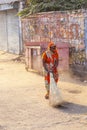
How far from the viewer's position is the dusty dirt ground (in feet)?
24.0

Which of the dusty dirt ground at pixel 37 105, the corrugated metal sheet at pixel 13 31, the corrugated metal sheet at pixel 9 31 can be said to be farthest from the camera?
the corrugated metal sheet at pixel 9 31

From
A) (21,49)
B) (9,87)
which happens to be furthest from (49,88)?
(21,49)

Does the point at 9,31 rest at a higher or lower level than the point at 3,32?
higher

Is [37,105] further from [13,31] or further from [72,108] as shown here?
[13,31]

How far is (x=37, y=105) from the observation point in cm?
894

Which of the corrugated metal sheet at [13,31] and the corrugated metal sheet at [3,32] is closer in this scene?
the corrugated metal sheet at [13,31]

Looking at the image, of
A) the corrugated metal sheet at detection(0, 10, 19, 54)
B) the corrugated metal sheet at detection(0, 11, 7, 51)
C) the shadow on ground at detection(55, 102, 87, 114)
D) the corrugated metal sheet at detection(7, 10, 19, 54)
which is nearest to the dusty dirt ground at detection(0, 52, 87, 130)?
the shadow on ground at detection(55, 102, 87, 114)

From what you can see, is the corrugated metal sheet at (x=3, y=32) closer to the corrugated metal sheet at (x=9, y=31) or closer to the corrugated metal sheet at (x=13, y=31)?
the corrugated metal sheet at (x=9, y=31)

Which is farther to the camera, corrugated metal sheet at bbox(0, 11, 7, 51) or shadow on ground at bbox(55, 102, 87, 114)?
corrugated metal sheet at bbox(0, 11, 7, 51)

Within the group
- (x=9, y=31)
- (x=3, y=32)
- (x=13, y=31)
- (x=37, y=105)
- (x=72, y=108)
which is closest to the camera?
(x=72, y=108)

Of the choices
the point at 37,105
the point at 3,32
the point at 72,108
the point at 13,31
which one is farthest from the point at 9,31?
the point at 72,108

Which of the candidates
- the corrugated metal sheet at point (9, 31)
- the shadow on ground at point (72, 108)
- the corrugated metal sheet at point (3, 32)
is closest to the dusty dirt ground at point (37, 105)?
the shadow on ground at point (72, 108)

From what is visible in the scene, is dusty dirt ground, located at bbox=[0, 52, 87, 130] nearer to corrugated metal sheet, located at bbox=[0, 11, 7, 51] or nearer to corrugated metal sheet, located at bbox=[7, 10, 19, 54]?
corrugated metal sheet, located at bbox=[7, 10, 19, 54]

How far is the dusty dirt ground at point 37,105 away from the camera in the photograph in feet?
24.0
